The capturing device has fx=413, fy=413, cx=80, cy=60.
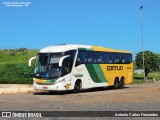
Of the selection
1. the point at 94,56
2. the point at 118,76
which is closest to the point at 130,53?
the point at 118,76

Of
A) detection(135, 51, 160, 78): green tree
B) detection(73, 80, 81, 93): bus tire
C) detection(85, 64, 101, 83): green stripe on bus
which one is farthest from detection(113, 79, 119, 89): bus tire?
detection(135, 51, 160, 78): green tree

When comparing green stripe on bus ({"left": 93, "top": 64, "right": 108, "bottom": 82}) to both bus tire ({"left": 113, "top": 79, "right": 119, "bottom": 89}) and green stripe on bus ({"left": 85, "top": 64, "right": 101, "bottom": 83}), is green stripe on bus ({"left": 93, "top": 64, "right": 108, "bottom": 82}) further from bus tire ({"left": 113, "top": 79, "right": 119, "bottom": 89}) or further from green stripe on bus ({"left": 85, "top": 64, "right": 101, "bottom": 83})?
bus tire ({"left": 113, "top": 79, "right": 119, "bottom": 89})

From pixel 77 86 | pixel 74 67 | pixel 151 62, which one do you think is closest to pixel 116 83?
pixel 77 86

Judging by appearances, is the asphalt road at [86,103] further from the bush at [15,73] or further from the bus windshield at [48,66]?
the bush at [15,73]

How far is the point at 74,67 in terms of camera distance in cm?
2886

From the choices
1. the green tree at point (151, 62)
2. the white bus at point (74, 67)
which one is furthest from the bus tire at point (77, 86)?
the green tree at point (151, 62)

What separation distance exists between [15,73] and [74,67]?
18342 millimetres

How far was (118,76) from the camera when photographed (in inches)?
1427

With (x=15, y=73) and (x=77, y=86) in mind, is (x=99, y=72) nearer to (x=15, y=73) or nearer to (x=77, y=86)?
(x=77, y=86)

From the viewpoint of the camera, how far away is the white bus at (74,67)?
27828 mm

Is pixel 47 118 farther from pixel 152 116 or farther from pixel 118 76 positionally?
pixel 118 76

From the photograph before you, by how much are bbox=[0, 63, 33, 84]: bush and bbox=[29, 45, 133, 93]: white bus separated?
1267 centimetres

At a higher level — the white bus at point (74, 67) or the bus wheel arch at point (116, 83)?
the white bus at point (74, 67)

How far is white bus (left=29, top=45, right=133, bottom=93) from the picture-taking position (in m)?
27.8
